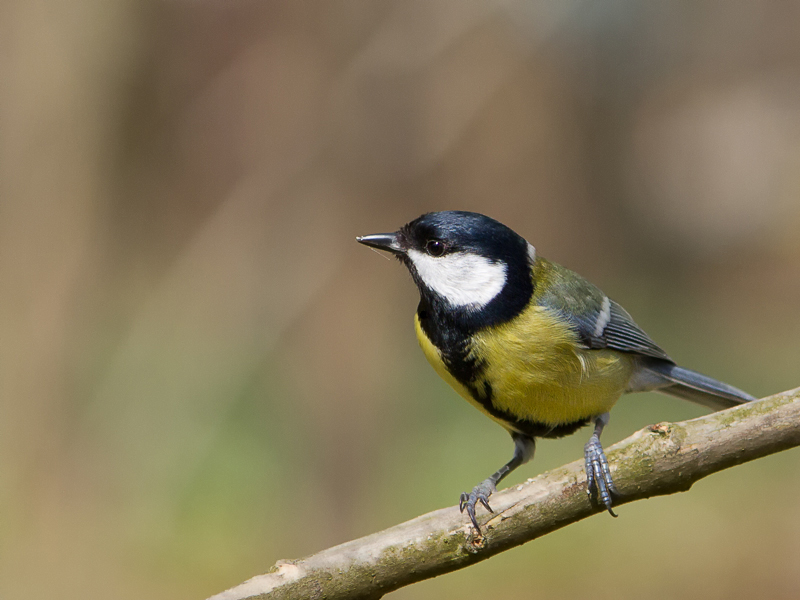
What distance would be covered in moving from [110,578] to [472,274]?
2.54 metres

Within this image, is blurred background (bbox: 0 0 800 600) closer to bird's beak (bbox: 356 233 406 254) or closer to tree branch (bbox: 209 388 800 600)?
bird's beak (bbox: 356 233 406 254)

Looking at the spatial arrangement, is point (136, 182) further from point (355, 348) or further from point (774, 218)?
point (774, 218)

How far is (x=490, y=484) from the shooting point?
2021 mm

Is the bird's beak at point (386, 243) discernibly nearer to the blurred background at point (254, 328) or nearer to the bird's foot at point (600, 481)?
the bird's foot at point (600, 481)

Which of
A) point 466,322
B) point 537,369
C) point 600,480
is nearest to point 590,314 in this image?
point 537,369

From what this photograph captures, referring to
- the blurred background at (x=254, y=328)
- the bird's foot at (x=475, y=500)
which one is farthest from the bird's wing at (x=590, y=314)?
the blurred background at (x=254, y=328)

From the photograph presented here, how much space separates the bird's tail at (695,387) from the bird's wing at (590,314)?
0.16ft

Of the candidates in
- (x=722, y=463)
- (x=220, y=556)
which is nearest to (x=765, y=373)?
(x=220, y=556)

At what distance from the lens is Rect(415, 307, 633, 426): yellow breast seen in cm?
200

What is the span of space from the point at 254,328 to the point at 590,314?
1.98 meters

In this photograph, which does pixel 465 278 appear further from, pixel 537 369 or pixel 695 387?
pixel 695 387

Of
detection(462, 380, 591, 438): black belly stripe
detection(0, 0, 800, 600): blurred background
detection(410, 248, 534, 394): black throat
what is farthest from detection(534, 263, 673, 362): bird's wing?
detection(0, 0, 800, 600): blurred background

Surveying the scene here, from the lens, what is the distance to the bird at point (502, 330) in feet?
6.60

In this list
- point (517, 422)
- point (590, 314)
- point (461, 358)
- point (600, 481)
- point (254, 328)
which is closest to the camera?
point (600, 481)
